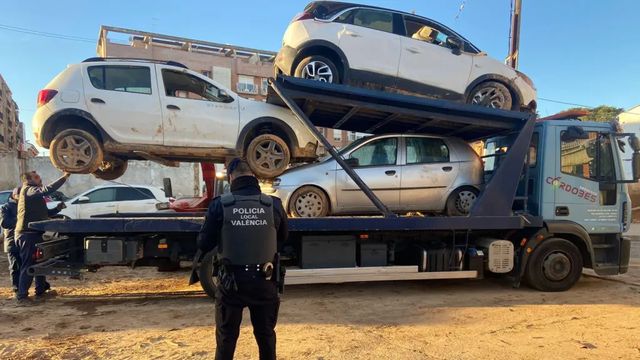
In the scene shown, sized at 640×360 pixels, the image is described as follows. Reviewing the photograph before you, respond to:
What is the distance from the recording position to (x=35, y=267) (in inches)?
214

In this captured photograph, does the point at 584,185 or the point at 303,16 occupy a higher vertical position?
the point at 303,16

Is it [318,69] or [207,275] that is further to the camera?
[318,69]

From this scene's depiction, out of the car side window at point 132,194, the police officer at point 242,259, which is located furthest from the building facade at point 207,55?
the police officer at point 242,259

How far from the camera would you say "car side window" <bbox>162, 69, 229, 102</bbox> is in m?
5.70

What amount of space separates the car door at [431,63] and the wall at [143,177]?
1561cm

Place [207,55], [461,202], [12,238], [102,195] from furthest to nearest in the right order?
[207,55] → [102,195] → [461,202] → [12,238]

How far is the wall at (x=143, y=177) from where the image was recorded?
21.1 m

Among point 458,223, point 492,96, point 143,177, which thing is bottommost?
point 458,223

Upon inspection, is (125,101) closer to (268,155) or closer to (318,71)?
(268,155)

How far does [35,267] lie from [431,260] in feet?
17.6

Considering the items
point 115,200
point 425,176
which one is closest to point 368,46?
point 425,176

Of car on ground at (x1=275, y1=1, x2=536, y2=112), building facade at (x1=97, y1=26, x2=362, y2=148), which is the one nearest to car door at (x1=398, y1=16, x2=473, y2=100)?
car on ground at (x1=275, y1=1, x2=536, y2=112)

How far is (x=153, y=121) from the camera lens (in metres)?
5.46

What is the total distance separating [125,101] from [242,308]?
12.0ft
